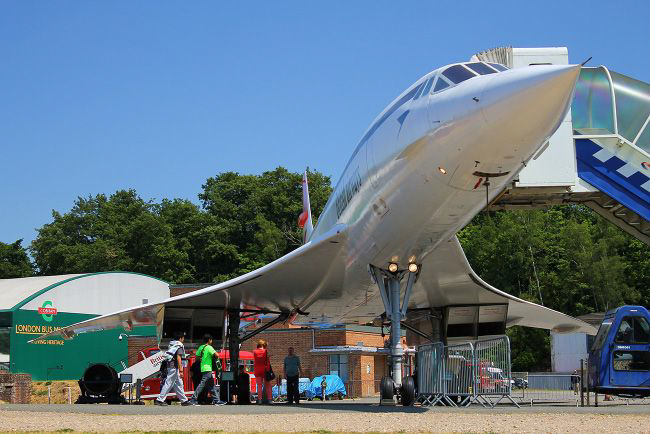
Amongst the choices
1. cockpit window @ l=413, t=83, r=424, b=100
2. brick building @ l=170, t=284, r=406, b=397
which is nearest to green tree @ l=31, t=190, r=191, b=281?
brick building @ l=170, t=284, r=406, b=397

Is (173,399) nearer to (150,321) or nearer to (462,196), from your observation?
(150,321)

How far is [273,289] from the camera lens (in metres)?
15.8

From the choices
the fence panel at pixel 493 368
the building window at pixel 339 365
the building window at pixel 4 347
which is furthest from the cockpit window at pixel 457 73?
the building window at pixel 4 347

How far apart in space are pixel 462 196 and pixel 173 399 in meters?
11.7

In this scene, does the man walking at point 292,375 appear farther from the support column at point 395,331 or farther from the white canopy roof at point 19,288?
the white canopy roof at point 19,288

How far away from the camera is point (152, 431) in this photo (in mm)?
7500

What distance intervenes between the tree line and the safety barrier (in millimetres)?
33258

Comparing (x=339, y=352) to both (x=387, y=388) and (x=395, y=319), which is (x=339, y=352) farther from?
(x=387, y=388)

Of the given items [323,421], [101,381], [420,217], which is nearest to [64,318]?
[101,381]

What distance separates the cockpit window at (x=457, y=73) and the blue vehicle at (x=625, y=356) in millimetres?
6703

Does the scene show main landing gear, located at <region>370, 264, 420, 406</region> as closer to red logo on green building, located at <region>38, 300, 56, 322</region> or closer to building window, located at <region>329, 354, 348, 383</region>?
building window, located at <region>329, 354, 348, 383</region>

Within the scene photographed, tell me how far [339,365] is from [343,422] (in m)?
21.3

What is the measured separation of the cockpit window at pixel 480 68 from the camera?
366 inches

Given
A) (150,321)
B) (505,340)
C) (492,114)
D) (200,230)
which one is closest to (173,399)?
(150,321)
